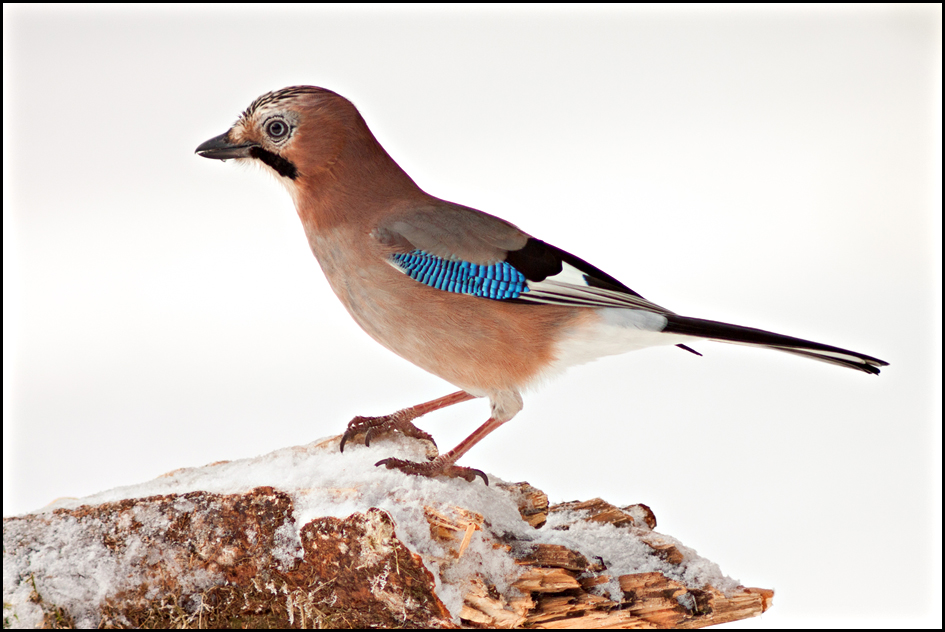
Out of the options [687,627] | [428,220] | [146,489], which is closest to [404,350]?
[428,220]

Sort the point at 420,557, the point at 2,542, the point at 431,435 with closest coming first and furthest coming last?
the point at 420,557 → the point at 2,542 → the point at 431,435

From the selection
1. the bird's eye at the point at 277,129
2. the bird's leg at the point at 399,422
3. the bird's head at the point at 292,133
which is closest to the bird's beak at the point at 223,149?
the bird's head at the point at 292,133

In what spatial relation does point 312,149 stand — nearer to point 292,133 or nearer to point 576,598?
point 292,133

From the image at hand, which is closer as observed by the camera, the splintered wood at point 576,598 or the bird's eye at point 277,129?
the splintered wood at point 576,598

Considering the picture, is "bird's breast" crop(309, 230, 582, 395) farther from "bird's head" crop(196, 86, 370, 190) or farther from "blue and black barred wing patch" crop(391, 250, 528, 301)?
"bird's head" crop(196, 86, 370, 190)

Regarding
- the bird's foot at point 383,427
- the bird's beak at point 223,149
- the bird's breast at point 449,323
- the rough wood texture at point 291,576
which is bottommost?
the rough wood texture at point 291,576

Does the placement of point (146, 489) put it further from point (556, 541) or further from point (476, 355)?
point (556, 541)

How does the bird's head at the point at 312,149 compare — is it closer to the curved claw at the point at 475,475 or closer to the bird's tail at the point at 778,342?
the curved claw at the point at 475,475
